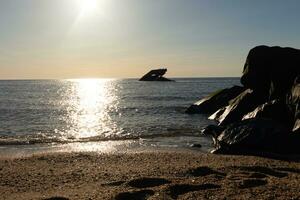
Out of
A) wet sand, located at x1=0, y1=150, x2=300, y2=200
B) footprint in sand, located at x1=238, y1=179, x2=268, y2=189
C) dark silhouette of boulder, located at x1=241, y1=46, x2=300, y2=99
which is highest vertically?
dark silhouette of boulder, located at x1=241, y1=46, x2=300, y2=99

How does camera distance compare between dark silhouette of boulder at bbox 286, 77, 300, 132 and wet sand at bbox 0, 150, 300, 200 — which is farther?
dark silhouette of boulder at bbox 286, 77, 300, 132

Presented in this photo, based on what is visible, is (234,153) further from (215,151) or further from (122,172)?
(122,172)

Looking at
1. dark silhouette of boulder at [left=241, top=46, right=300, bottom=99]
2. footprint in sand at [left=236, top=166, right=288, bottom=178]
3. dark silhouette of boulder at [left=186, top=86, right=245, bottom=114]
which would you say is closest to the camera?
footprint in sand at [left=236, top=166, right=288, bottom=178]

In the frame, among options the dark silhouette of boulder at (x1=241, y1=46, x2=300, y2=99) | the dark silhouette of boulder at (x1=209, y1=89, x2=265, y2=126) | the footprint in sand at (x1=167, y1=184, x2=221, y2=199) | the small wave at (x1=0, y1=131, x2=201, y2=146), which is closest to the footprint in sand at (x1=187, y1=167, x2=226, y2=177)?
the footprint in sand at (x1=167, y1=184, x2=221, y2=199)

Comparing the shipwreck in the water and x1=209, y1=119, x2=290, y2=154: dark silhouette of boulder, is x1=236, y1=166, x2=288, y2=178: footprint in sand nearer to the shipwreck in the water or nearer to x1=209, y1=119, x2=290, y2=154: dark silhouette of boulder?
x1=209, y1=119, x2=290, y2=154: dark silhouette of boulder

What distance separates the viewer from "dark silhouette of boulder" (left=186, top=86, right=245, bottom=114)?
1603 inches

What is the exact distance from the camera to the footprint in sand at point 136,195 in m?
10.5

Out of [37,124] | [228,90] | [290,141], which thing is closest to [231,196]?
[290,141]

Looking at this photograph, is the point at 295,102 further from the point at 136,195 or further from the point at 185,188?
the point at 136,195

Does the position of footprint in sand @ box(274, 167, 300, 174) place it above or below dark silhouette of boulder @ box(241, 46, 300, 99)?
below

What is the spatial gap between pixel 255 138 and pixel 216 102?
23.7 m

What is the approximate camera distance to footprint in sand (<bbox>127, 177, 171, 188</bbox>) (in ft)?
38.9

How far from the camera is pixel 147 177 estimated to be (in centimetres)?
1259

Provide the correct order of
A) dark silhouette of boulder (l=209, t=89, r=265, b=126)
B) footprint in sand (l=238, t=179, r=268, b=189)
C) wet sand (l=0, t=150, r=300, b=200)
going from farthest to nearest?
dark silhouette of boulder (l=209, t=89, r=265, b=126) → footprint in sand (l=238, t=179, r=268, b=189) → wet sand (l=0, t=150, r=300, b=200)
